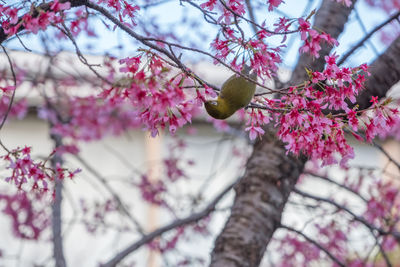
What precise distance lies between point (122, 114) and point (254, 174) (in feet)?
9.77

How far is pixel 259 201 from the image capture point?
2.51 m

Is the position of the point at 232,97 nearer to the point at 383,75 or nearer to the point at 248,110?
the point at 248,110

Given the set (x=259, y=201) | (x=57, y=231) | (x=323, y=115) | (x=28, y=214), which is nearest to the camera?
(x=323, y=115)

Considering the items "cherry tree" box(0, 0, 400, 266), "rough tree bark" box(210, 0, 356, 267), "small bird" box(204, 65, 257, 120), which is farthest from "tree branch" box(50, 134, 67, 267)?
"small bird" box(204, 65, 257, 120)

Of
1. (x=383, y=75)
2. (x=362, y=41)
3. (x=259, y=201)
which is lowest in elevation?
(x=259, y=201)

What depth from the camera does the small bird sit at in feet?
4.88

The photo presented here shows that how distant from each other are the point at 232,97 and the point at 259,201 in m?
1.10

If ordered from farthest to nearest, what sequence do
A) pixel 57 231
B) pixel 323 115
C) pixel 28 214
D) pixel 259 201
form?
1. pixel 28 214
2. pixel 57 231
3. pixel 259 201
4. pixel 323 115

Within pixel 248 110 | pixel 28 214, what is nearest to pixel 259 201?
pixel 248 110

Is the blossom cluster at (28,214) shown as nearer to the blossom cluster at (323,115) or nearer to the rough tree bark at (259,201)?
the rough tree bark at (259,201)

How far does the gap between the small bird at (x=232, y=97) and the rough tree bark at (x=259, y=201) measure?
0.95 metres

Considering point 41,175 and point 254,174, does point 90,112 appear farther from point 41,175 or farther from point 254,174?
point 41,175

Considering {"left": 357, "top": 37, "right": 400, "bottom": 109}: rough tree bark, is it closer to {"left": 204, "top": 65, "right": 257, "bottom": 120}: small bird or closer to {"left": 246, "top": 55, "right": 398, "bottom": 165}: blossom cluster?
{"left": 246, "top": 55, "right": 398, "bottom": 165}: blossom cluster

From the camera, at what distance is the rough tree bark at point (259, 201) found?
7.98ft
